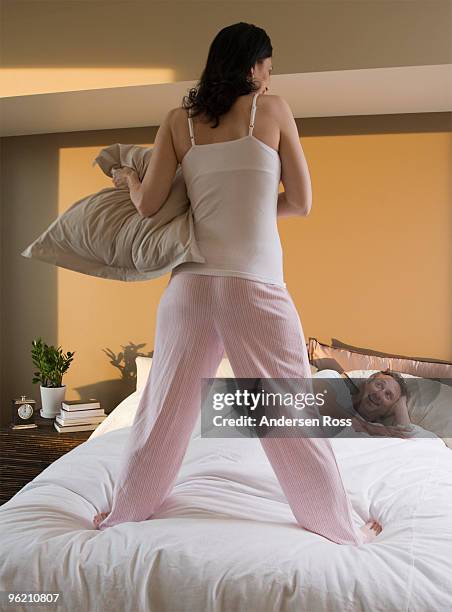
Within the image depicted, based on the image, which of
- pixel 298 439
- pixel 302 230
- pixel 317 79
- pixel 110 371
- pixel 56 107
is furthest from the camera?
pixel 110 371

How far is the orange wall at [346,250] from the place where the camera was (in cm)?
332

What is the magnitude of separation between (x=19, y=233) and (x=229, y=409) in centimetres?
182

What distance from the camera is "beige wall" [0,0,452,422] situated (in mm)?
2730

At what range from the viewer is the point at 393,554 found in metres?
1.33

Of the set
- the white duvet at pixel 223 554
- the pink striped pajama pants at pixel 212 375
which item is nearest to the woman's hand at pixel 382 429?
the white duvet at pixel 223 554

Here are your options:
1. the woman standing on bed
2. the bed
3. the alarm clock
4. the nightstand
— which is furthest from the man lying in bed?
the alarm clock

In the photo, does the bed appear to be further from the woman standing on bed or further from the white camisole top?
the white camisole top

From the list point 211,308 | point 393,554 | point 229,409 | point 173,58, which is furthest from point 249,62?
point 229,409

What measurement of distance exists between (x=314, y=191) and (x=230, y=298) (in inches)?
81.5

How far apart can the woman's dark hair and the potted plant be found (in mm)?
2263

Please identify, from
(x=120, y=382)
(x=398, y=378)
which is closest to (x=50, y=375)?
(x=120, y=382)

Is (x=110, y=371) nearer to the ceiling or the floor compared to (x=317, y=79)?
nearer to the floor

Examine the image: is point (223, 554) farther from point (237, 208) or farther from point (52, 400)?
point (52, 400)

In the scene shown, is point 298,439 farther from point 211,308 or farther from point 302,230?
point 302,230
